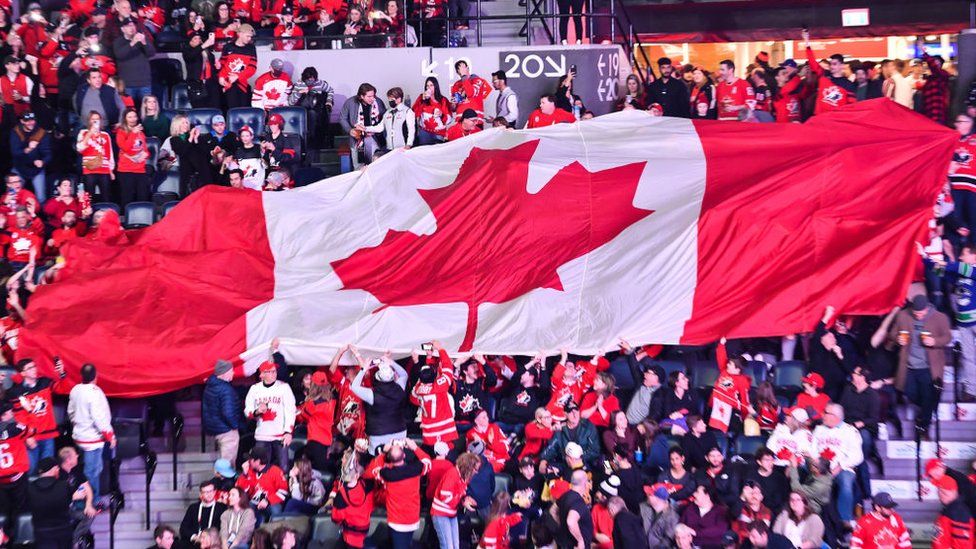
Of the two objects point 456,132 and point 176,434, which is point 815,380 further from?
point 176,434

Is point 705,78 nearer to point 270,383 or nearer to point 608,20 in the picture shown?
point 608,20

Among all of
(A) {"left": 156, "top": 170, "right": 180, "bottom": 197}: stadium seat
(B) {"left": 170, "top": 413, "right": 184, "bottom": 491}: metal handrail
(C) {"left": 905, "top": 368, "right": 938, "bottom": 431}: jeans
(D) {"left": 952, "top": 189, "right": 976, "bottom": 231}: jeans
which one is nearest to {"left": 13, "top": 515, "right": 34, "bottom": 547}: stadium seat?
(B) {"left": 170, "top": 413, "right": 184, "bottom": 491}: metal handrail

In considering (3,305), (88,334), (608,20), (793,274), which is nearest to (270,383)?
(88,334)

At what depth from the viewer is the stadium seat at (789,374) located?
1727cm

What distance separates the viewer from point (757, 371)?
1725cm

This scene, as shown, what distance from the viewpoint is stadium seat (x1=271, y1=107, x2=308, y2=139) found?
68.5 ft

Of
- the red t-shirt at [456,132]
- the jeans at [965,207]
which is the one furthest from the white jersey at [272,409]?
the jeans at [965,207]

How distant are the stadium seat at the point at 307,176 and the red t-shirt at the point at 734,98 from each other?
545 centimetres

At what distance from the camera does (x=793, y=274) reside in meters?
17.1

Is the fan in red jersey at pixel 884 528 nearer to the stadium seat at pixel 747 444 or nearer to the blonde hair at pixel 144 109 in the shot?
the stadium seat at pixel 747 444

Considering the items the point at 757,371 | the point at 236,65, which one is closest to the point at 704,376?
the point at 757,371

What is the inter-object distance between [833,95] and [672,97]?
84.3 inches

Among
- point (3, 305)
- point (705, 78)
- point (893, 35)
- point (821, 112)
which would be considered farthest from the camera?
point (893, 35)

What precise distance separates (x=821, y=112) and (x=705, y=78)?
6.74 ft
